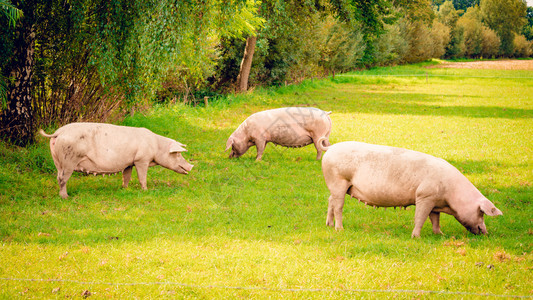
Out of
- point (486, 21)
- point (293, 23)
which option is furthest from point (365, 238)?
point (486, 21)

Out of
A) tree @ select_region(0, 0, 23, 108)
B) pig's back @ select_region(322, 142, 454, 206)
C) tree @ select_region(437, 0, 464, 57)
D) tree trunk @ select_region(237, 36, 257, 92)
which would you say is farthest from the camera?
tree @ select_region(437, 0, 464, 57)

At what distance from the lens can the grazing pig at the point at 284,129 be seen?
13836mm

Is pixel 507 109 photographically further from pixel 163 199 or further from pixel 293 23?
pixel 163 199

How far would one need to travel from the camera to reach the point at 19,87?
11688 millimetres

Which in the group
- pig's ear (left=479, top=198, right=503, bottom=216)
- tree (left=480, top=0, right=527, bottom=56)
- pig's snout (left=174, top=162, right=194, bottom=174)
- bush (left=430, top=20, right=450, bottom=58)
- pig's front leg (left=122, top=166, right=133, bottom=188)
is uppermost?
tree (left=480, top=0, right=527, bottom=56)

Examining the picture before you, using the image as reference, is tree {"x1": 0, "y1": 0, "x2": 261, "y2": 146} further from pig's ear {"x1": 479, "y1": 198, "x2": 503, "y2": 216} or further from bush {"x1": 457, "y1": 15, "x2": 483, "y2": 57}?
bush {"x1": 457, "y1": 15, "x2": 483, "y2": 57}

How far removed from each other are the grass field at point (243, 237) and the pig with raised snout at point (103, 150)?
56cm

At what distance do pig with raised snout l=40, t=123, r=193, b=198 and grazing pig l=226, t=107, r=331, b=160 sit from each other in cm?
345

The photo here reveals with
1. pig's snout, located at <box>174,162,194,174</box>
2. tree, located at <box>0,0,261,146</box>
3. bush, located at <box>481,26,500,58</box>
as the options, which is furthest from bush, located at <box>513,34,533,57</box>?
pig's snout, located at <box>174,162,194,174</box>

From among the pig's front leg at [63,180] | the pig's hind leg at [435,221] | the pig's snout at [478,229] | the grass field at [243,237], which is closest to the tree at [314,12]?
the grass field at [243,237]

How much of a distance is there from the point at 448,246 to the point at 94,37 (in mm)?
8558

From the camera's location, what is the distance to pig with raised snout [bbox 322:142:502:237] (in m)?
7.39

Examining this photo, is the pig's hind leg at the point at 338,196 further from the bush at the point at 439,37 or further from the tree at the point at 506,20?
the tree at the point at 506,20

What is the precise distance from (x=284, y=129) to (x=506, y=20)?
370ft
